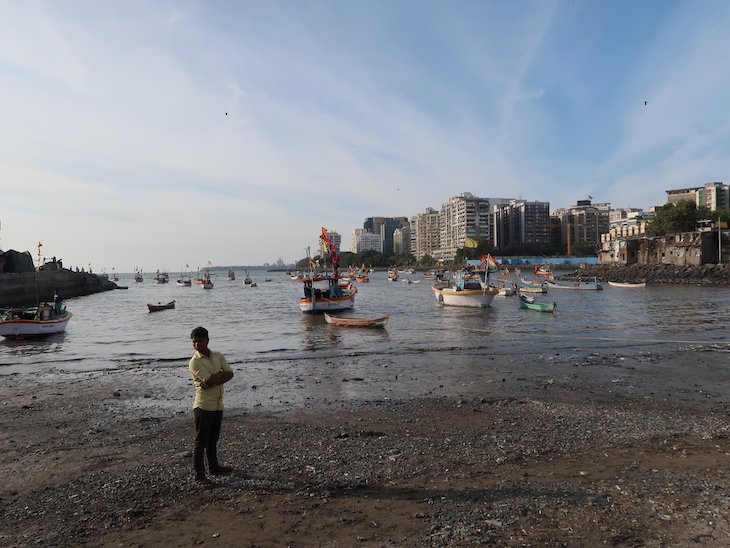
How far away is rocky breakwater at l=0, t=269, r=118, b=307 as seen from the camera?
6338 centimetres

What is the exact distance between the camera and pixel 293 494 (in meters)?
7.36

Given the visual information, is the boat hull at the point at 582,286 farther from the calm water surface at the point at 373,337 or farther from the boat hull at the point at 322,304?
the boat hull at the point at 322,304

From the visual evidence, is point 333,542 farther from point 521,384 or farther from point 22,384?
point 22,384

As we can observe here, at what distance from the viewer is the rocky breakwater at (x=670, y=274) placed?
89875 mm

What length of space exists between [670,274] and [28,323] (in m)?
111

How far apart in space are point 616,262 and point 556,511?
143728mm

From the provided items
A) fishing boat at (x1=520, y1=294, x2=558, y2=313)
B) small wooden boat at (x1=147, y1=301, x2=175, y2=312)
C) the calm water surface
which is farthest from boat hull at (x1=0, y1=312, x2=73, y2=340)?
fishing boat at (x1=520, y1=294, x2=558, y2=313)

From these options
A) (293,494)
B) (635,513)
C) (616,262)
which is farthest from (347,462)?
(616,262)

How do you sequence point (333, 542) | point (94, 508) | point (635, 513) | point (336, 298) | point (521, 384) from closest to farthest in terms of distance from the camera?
point (333, 542) → point (635, 513) → point (94, 508) → point (521, 384) → point (336, 298)

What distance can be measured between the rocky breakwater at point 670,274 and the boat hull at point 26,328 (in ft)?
319

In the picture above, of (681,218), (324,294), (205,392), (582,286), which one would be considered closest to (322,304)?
(324,294)

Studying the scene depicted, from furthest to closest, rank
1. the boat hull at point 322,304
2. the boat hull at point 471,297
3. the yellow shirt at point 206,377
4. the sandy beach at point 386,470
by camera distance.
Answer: the boat hull at point 471,297
the boat hull at point 322,304
the yellow shirt at point 206,377
the sandy beach at point 386,470

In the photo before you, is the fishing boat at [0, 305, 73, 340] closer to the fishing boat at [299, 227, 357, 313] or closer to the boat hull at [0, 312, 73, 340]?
the boat hull at [0, 312, 73, 340]

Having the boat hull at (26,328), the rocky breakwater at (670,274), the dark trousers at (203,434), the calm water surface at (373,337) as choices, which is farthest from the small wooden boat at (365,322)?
the rocky breakwater at (670,274)
